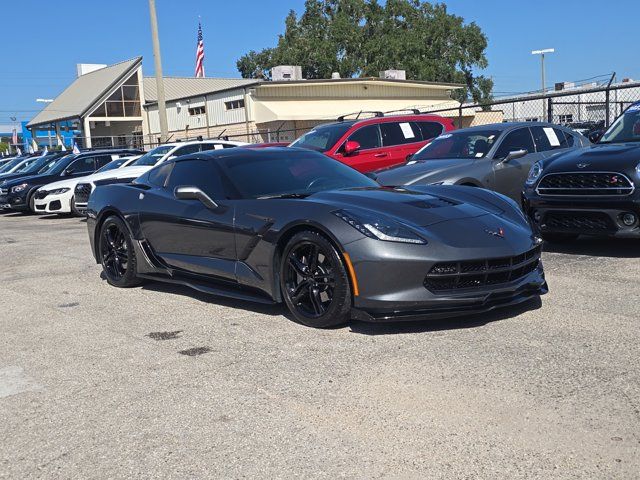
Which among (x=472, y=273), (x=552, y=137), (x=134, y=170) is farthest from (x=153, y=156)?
(x=472, y=273)

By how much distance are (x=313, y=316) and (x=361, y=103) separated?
37.5 m

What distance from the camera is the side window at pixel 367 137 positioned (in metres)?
13.6

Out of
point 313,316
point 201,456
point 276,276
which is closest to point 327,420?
point 201,456

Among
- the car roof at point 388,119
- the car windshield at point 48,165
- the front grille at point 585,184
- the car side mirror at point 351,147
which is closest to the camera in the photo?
the front grille at point 585,184

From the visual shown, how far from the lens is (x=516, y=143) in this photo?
10023mm

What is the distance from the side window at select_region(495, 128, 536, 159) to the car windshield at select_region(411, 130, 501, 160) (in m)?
0.14

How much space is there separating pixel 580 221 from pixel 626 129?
1.75 metres

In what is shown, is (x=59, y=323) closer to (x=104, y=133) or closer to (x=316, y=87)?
(x=316, y=87)

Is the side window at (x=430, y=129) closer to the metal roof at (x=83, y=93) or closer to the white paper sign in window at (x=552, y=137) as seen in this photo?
the white paper sign in window at (x=552, y=137)

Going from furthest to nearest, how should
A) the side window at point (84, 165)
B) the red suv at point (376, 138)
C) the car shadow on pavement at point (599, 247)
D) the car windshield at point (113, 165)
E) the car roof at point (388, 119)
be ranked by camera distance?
1. the side window at point (84, 165)
2. the car windshield at point (113, 165)
3. the car roof at point (388, 119)
4. the red suv at point (376, 138)
5. the car shadow on pavement at point (599, 247)

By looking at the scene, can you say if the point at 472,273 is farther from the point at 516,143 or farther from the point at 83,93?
the point at 83,93

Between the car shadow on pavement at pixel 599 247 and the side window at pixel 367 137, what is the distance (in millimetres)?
5668

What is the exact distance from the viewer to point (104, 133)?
52.5 metres

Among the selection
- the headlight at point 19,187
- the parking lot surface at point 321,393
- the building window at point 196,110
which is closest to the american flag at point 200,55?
the building window at point 196,110
